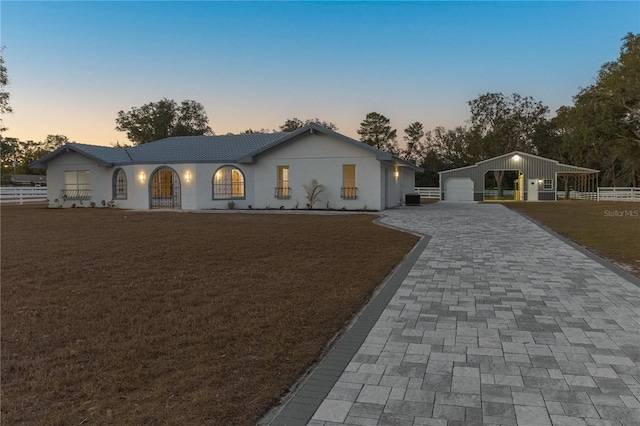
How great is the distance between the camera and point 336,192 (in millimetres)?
21547

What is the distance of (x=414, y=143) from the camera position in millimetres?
54031

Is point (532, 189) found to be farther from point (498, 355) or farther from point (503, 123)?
point (498, 355)

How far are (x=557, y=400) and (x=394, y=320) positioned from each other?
195cm

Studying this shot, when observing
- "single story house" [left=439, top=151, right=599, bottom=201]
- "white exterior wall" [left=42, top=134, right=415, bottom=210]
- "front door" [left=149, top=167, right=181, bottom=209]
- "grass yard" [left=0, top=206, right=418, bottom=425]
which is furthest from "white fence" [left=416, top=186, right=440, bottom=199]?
"grass yard" [left=0, top=206, right=418, bottom=425]

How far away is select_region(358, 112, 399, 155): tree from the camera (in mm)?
50812

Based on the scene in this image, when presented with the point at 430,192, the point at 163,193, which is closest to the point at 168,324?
the point at 163,193

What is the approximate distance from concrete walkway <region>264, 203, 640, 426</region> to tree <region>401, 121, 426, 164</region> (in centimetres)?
4805

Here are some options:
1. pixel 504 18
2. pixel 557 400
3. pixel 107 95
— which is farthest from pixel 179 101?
pixel 557 400

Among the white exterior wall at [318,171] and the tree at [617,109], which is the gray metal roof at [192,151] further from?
the tree at [617,109]

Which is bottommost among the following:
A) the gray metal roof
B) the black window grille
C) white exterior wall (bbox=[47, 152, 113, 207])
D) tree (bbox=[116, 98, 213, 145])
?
the black window grille

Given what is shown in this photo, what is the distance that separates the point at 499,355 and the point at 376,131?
49160 millimetres

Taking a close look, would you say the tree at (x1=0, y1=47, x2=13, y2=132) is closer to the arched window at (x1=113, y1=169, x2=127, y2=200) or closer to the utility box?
the arched window at (x1=113, y1=169, x2=127, y2=200)

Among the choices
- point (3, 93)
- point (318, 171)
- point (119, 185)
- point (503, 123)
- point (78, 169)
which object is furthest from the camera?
point (503, 123)

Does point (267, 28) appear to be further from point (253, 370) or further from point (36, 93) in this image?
point (253, 370)
